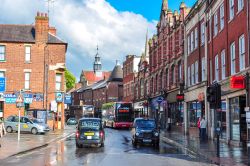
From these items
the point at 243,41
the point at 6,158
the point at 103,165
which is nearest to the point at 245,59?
the point at 243,41

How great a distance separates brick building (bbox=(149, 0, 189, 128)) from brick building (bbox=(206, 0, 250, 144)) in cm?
1305

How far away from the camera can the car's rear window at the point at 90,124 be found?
26672 millimetres

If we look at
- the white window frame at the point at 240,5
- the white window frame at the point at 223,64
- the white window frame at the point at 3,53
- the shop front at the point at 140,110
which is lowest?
the shop front at the point at 140,110

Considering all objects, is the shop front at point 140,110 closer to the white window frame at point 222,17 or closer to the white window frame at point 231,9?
the white window frame at point 222,17

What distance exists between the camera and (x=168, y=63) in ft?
178

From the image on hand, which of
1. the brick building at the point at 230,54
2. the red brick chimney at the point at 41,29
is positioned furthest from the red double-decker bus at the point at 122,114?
the brick building at the point at 230,54

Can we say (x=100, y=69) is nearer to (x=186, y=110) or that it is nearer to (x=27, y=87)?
(x=27, y=87)

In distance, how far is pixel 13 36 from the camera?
2126 inches

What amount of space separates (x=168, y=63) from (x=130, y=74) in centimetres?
3340

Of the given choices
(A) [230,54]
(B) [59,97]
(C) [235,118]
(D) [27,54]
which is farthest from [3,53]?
(C) [235,118]

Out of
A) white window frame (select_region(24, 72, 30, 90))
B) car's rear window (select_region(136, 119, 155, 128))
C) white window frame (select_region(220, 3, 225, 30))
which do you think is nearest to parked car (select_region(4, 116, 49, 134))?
white window frame (select_region(24, 72, 30, 90))

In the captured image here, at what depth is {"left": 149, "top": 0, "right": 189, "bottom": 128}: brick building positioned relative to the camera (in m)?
48.5

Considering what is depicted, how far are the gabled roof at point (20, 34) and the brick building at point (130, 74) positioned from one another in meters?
30.8

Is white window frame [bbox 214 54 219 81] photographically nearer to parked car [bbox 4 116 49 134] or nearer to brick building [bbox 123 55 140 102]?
parked car [bbox 4 116 49 134]
